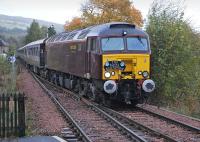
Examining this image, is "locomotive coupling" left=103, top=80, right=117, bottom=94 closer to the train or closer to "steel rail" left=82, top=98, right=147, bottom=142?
the train

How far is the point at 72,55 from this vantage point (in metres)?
22.5

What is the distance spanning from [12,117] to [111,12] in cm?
5358

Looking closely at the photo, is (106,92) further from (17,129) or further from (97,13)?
(97,13)

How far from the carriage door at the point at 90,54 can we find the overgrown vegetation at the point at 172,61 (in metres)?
6.41

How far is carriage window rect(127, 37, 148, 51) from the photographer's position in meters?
17.8

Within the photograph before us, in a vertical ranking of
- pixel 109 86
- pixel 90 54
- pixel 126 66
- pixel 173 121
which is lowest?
pixel 173 121

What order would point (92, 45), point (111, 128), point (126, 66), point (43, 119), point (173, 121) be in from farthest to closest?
point (92, 45) → point (126, 66) → point (43, 119) → point (173, 121) → point (111, 128)

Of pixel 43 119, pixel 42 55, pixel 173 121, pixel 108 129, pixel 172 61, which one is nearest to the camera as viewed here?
pixel 108 129

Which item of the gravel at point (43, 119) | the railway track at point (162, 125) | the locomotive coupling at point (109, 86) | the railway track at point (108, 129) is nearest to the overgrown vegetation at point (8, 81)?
the gravel at point (43, 119)

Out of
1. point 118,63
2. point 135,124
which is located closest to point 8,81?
point 118,63

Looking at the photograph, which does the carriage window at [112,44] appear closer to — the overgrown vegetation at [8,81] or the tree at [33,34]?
the overgrown vegetation at [8,81]

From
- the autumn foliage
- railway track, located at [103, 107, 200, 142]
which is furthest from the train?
the autumn foliage

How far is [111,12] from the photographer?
64.4 meters

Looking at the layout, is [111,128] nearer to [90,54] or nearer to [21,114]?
[21,114]
